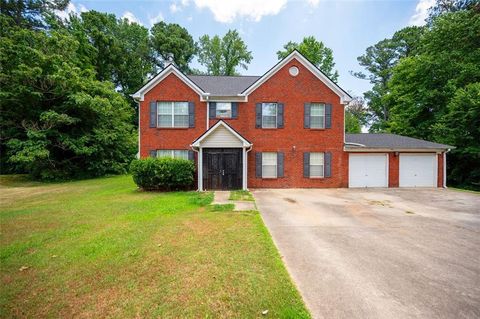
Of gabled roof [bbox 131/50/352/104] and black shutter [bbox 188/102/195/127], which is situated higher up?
gabled roof [bbox 131/50/352/104]

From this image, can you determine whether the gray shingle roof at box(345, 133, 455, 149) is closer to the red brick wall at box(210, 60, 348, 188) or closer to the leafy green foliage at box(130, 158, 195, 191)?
the red brick wall at box(210, 60, 348, 188)

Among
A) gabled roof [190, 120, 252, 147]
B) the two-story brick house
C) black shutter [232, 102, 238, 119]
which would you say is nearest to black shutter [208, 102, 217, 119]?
the two-story brick house

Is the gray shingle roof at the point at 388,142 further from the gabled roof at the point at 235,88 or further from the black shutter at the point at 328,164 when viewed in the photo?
the gabled roof at the point at 235,88

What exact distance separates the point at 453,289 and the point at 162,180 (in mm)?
11241

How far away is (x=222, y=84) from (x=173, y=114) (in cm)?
440

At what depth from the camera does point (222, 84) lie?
15438mm

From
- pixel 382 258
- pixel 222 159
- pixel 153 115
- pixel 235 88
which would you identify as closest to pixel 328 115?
pixel 235 88

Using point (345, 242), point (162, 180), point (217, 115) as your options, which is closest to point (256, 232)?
point (345, 242)

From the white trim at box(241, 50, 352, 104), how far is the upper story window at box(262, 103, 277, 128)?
4.70 feet

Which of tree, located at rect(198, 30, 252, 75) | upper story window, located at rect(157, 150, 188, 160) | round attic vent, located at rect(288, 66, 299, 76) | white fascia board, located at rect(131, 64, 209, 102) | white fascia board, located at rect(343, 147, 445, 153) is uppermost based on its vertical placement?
tree, located at rect(198, 30, 252, 75)

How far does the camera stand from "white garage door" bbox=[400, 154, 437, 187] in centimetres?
1411

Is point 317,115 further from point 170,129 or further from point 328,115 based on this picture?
point 170,129

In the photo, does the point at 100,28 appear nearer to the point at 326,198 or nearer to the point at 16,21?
the point at 16,21

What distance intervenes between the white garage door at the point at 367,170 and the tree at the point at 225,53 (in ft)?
86.6
